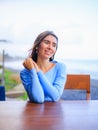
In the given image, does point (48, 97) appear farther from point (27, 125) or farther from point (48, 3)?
point (48, 3)

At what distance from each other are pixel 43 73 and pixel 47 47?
6.8 inches

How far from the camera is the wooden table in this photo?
2.96ft

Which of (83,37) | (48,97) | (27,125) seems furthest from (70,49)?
(27,125)

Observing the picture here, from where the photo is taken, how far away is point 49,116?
1.05 m

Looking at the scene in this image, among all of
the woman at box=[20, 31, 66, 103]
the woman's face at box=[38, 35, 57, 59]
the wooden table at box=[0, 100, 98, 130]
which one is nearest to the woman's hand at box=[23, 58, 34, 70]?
the woman at box=[20, 31, 66, 103]

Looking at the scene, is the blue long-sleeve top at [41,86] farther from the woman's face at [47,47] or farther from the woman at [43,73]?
the woman's face at [47,47]

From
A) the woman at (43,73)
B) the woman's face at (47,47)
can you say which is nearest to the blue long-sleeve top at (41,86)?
the woman at (43,73)

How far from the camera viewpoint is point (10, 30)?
3029 millimetres

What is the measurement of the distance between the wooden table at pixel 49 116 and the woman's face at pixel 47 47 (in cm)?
35

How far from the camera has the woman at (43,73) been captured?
140 cm

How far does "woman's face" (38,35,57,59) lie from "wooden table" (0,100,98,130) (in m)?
0.35

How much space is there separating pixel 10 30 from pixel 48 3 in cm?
58

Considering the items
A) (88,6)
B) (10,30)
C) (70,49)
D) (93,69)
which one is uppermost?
(88,6)

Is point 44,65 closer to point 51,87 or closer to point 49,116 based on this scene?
point 51,87
